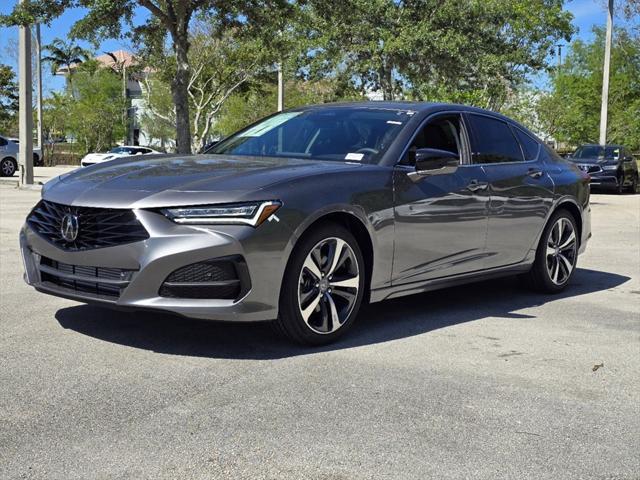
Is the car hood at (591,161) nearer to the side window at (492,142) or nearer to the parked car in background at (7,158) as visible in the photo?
the parked car in background at (7,158)

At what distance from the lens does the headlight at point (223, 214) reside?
14.3 ft

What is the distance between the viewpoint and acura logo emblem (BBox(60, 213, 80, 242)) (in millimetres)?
4574

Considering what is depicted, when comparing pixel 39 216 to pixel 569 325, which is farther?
pixel 569 325

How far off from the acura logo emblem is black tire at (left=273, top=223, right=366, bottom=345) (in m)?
1.23

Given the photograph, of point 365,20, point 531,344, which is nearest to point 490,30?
point 365,20

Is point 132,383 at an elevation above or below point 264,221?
below

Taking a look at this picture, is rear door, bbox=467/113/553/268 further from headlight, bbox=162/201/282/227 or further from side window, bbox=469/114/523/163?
headlight, bbox=162/201/282/227

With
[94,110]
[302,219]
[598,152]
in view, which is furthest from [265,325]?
[94,110]

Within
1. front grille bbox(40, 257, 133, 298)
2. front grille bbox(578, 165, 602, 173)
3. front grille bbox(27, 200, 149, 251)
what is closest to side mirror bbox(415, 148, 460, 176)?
front grille bbox(27, 200, 149, 251)

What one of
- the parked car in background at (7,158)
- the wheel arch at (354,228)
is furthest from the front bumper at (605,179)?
the wheel arch at (354,228)

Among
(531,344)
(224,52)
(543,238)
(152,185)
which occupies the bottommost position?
(531,344)

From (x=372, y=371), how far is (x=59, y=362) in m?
1.75

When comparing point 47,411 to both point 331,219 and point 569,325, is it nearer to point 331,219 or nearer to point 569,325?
point 331,219

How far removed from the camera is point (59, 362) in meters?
4.46
